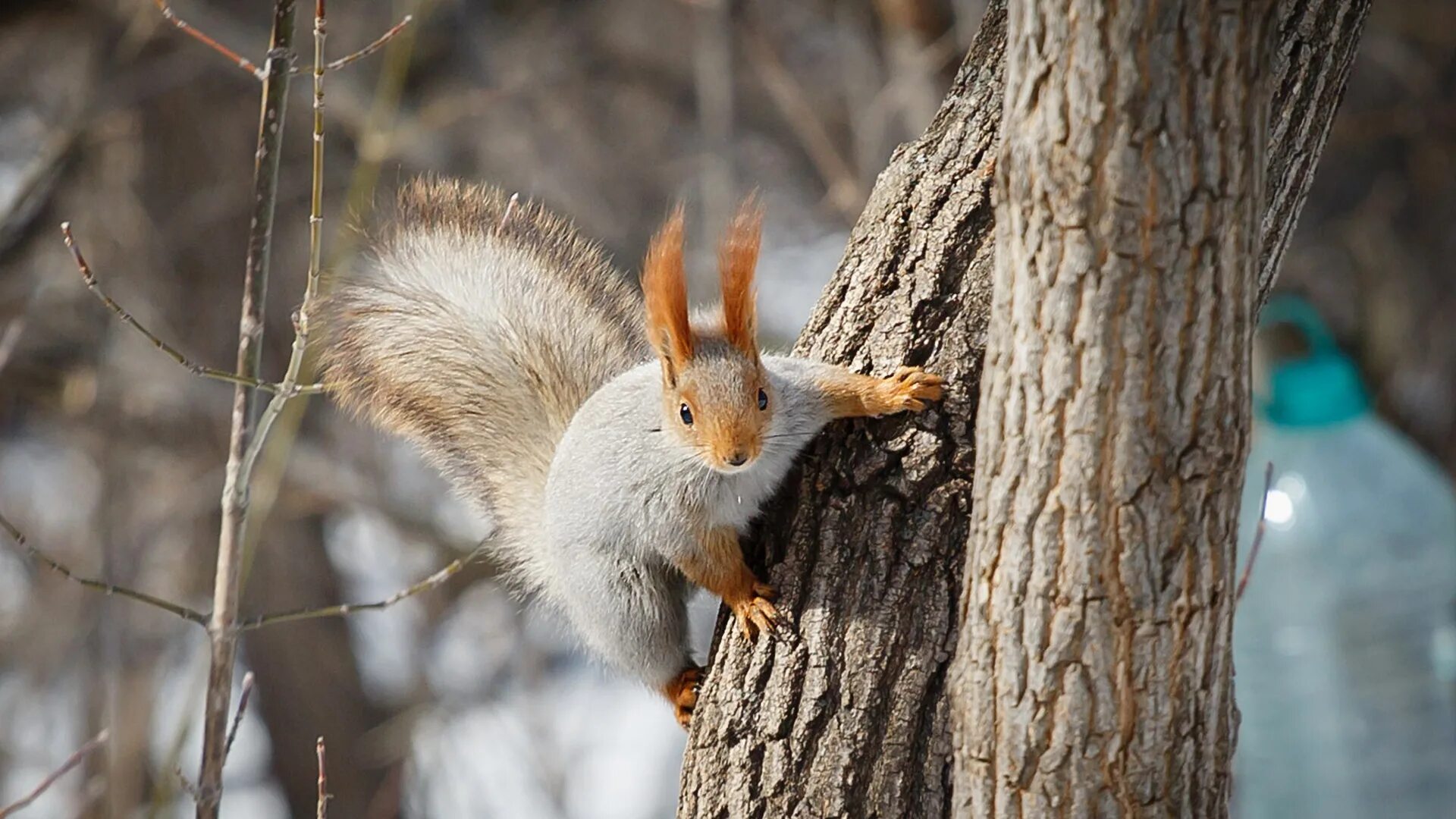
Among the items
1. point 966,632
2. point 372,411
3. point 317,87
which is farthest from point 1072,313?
point 372,411

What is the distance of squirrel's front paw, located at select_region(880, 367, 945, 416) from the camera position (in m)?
1.20

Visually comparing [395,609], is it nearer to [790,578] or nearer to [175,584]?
[175,584]

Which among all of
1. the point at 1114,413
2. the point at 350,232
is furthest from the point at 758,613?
the point at 350,232

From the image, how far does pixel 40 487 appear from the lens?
14.1 feet

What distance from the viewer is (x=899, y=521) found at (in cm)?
121

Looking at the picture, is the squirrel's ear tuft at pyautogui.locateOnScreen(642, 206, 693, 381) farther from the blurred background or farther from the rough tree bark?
the blurred background

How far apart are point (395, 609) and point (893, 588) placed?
3614 millimetres

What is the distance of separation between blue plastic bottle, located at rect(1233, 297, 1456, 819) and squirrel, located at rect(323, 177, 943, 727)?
1778mm

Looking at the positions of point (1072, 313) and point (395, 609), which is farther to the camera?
point (395, 609)

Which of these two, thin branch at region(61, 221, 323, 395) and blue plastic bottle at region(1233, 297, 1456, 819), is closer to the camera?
thin branch at region(61, 221, 323, 395)

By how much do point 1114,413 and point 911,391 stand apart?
31cm

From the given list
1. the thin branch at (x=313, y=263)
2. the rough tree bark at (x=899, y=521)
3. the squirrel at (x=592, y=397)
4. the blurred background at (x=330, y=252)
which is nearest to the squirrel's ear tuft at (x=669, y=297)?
the squirrel at (x=592, y=397)

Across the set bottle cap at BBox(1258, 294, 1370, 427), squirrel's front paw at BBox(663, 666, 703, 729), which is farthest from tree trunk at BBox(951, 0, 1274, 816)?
bottle cap at BBox(1258, 294, 1370, 427)

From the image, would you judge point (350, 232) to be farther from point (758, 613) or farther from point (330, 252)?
point (330, 252)
